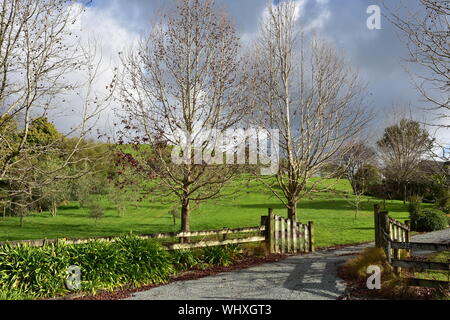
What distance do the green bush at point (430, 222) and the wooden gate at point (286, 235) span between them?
11.7 meters

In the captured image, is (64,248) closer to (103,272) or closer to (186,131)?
(103,272)

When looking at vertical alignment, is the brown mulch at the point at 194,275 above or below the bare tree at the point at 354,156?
below

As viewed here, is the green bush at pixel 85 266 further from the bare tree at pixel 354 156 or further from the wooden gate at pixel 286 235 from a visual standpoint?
the bare tree at pixel 354 156

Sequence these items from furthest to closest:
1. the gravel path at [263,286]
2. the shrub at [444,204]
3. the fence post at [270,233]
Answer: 1. the shrub at [444,204]
2. the fence post at [270,233]
3. the gravel path at [263,286]

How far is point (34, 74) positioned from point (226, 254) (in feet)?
23.6

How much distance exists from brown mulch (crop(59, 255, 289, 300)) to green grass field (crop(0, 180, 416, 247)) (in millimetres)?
3647

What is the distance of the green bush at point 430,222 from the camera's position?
24.0m

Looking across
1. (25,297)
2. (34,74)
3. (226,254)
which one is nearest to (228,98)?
(226,254)

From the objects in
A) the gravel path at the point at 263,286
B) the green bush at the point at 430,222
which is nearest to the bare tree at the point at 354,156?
the green bush at the point at 430,222

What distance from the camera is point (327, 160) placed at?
52.5ft

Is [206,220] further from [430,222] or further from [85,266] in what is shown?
[85,266]

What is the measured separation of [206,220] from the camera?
31438 millimetres

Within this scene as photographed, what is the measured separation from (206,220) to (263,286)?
75.6ft

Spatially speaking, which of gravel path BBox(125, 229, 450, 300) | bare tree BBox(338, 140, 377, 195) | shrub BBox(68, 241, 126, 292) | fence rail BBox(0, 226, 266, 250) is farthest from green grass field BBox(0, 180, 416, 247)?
shrub BBox(68, 241, 126, 292)
